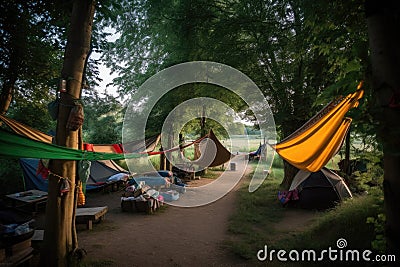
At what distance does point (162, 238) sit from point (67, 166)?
A: 7.87 ft

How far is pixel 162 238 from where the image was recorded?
4.51 metres

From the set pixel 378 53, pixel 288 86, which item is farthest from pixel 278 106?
pixel 378 53

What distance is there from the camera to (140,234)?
4711mm

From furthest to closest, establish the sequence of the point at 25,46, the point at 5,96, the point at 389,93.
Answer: the point at 5,96
the point at 25,46
the point at 389,93

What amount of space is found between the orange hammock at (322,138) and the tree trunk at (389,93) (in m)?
1.28

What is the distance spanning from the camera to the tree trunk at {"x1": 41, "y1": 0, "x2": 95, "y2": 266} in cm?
296

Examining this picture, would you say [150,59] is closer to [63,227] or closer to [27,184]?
[27,184]

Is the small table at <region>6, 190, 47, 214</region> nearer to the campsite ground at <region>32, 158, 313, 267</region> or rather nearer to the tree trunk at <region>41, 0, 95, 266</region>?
the campsite ground at <region>32, 158, 313, 267</region>

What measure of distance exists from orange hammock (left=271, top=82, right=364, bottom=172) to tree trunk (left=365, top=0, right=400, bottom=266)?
1.28 metres

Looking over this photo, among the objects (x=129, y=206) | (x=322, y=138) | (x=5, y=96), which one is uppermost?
(x=5, y=96)

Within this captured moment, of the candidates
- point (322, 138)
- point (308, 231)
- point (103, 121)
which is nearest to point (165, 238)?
point (308, 231)

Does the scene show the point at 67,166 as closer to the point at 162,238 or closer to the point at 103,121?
the point at 162,238

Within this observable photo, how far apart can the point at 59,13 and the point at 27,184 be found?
19.8 ft

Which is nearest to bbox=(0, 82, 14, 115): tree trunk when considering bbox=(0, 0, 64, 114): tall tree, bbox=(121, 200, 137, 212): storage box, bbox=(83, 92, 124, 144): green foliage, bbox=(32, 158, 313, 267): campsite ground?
bbox=(0, 0, 64, 114): tall tree
